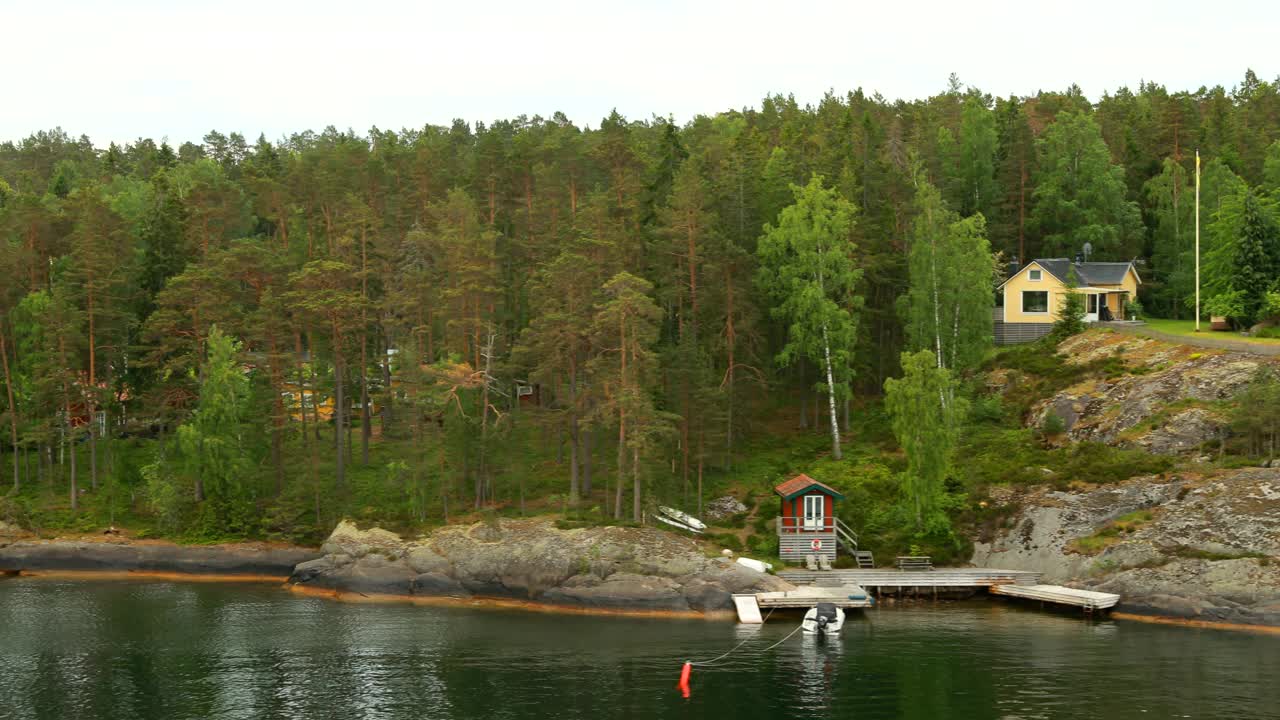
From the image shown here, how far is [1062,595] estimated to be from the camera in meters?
53.6

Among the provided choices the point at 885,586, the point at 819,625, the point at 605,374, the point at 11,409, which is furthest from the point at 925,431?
the point at 11,409

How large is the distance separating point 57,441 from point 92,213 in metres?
16.8

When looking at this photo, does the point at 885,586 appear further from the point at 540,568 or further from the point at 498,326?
the point at 498,326

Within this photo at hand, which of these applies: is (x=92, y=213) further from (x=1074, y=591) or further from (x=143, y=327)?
(x=1074, y=591)

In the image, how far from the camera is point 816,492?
199ft

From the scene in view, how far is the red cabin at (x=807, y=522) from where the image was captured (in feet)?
198

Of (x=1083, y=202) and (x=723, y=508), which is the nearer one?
(x=723, y=508)

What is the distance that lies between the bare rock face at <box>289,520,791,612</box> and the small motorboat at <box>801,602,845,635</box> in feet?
16.6

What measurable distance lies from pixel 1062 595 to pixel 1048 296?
36.8 metres

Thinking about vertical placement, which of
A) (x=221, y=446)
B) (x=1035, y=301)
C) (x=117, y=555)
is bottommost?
(x=117, y=555)

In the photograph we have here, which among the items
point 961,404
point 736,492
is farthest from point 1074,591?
point 736,492

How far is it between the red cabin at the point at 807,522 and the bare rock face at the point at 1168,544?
8.29 metres

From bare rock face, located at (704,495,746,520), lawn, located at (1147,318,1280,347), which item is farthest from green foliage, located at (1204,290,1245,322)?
bare rock face, located at (704,495,746,520)

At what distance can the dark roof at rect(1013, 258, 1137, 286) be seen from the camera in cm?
8514
